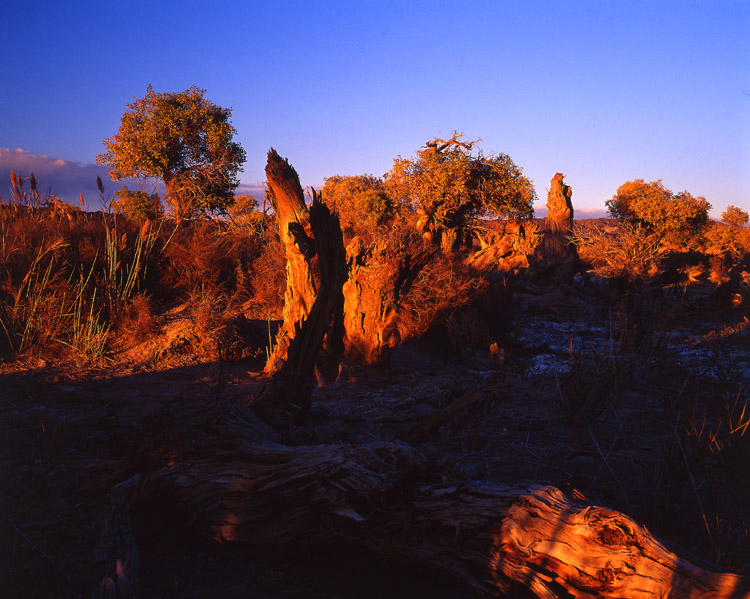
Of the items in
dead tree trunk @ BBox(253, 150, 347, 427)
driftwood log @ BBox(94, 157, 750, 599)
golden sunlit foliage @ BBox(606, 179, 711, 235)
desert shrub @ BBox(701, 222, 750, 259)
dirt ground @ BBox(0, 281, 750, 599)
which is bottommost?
dirt ground @ BBox(0, 281, 750, 599)

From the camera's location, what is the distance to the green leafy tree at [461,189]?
63.9ft

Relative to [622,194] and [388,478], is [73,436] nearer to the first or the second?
[388,478]

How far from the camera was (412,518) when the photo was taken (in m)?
2.15

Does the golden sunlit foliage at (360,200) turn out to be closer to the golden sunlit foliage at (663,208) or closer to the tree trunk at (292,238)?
the golden sunlit foliage at (663,208)

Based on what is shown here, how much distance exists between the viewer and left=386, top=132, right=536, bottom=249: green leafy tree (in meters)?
19.5

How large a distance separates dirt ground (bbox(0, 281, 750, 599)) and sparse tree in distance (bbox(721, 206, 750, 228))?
36.6m

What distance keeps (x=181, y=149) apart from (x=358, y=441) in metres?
18.6

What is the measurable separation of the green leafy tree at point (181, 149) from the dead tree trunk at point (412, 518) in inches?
666

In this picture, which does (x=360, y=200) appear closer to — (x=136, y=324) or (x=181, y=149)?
(x=181, y=149)

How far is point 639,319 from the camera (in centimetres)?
956

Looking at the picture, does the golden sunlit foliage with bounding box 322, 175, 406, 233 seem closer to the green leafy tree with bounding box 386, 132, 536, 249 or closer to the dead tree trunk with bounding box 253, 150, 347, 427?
the green leafy tree with bounding box 386, 132, 536, 249

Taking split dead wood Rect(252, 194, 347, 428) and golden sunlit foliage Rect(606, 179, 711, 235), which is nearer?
split dead wood Rect(252, 194, 347, 428)

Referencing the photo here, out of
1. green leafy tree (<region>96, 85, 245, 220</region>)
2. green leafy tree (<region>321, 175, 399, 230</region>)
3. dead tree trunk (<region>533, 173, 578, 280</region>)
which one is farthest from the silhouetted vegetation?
green leafy tree (<region>321, 175, 399, 230</region>)

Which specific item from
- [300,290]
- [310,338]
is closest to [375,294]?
[300,290]
